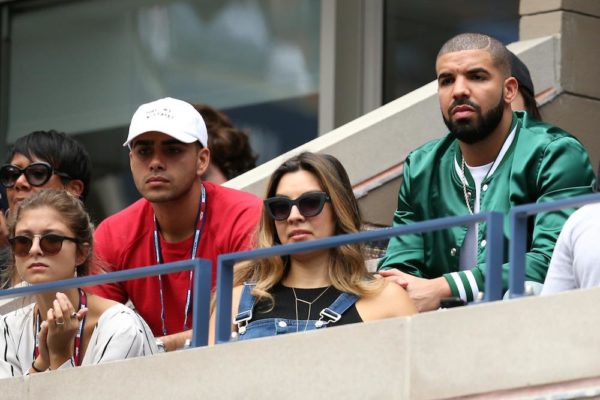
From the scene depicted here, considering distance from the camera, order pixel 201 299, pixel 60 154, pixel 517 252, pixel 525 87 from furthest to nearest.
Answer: pixel 60 154 → pixel 525 87 → pixel 201 299 → pixel 517 252

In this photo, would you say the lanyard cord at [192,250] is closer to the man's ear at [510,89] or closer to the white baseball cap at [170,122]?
the white baseball cap at [170,122]

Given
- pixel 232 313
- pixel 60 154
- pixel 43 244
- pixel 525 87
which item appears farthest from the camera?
pixel 60 154

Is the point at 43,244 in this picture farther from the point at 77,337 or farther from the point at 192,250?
the point at 192,250

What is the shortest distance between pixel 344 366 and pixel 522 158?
1.59m

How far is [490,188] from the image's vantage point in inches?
Result: 302

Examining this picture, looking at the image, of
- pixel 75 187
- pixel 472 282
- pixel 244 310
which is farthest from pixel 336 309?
pixel 75 187

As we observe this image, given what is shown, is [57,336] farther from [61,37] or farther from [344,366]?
[61,37]

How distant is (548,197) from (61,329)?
2.03 m

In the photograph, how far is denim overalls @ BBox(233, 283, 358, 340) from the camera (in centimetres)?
684

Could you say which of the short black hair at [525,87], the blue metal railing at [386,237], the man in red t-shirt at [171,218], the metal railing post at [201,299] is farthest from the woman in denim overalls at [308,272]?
the short black hair at [525,87]

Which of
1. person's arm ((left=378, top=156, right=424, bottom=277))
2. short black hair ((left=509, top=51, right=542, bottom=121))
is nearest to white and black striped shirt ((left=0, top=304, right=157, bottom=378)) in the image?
person's arm ((left=378, top=156, right=424, bottom=277))

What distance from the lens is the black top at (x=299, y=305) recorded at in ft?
22.6

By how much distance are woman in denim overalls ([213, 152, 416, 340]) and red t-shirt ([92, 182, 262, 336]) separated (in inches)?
22.9

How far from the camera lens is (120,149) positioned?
48.8ft
